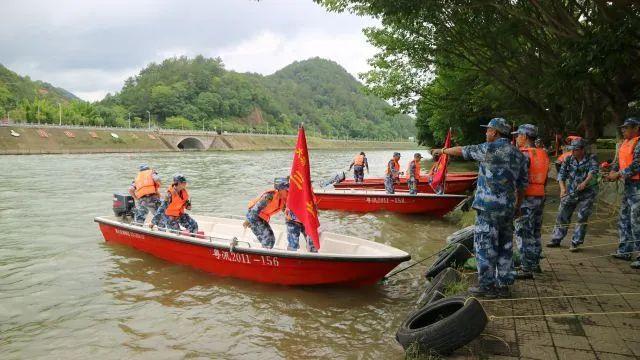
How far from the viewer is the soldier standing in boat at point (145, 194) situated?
34.7 ft

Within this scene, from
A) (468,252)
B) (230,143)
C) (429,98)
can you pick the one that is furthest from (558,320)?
(230,143)

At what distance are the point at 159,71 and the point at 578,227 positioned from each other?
173m

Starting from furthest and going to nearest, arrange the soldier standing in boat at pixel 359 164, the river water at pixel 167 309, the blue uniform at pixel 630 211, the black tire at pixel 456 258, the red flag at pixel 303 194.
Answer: the soldier standing in boat at pixel 359 164 → the black tire at pixel 456 258 → the red flag at pixel 303 194 → the blue uniform at pixel 630 211 → the river water at pixel 167 309

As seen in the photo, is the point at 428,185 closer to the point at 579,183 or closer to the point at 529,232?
the point at 579,183

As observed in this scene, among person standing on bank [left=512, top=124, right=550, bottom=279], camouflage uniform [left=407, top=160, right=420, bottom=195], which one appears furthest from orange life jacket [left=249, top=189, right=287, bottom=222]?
camouflage uniform [left=407, top=160, right=420, bottom=195]

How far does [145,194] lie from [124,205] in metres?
1.23

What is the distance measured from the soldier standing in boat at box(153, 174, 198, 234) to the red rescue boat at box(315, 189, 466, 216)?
801 centimetres

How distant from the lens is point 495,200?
5.40 meters

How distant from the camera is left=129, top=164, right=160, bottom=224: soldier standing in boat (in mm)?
10578

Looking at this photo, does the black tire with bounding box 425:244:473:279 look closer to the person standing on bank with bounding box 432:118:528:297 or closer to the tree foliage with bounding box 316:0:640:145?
the person standing on bank with bounding box 432:118:528:297

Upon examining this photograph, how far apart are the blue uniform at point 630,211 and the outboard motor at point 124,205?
10.9 m

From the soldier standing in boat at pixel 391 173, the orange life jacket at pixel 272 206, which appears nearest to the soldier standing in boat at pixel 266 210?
the orange life jacket at pixel 272 206

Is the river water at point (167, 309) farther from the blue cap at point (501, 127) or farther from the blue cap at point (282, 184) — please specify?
the blue cap at point (501, 127)

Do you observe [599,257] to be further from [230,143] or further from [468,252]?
[230,143]
